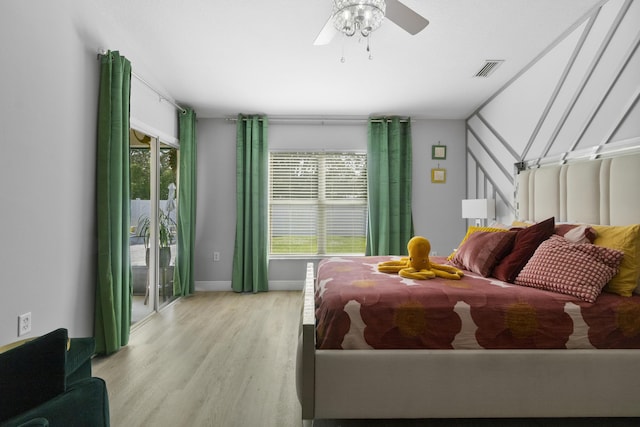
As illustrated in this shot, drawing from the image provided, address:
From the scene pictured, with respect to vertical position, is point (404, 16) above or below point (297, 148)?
above

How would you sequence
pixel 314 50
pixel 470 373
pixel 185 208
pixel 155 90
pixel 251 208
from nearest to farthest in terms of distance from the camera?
pixel 470 373 → pixel 314 50 → pixel 155 90 → pixel 185 208 → pixel 251 208

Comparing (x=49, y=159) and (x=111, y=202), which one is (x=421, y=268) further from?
(x=49, y=159)

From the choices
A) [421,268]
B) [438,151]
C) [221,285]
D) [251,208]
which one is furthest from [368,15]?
[221,285]

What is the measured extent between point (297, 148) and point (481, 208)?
250 centimetres

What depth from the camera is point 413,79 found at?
11.3ft

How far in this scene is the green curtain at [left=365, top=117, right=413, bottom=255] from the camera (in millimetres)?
4570

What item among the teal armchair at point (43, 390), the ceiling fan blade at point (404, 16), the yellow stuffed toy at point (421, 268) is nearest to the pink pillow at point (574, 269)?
the yellow stuffed toy at point (421, 268)

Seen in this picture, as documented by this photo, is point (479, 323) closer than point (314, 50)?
Yes

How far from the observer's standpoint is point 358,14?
1.83 meters

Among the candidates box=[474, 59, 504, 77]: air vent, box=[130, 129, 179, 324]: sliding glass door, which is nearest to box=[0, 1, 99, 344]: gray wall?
box=[130, 129, 179, 324]: sliding glass door

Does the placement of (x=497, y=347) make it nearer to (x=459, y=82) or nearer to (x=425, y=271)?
(x=425, y=271)

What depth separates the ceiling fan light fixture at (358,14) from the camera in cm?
181

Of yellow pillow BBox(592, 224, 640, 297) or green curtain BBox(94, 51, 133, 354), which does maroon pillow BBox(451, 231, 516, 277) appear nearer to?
yellow pillow BBox(592, 224, 640, 297)

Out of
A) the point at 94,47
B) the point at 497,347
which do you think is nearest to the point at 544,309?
the point at 497,347
